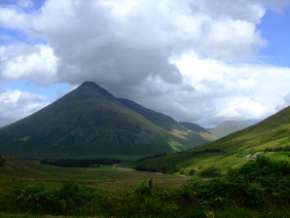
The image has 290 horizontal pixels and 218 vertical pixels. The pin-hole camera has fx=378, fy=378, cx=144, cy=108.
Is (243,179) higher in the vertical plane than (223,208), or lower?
higher

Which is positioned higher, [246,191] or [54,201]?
[246,191]

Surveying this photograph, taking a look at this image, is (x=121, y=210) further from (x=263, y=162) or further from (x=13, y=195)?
(x=263, y=162)

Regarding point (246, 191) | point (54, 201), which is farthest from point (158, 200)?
point (54, 201)

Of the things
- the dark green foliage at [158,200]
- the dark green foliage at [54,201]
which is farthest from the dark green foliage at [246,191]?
the dark green foliage at [54,201]

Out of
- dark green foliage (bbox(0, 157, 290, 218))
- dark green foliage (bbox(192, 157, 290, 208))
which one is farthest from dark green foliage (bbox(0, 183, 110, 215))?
dark green foliage (bbox(192, 157, 290, 208))

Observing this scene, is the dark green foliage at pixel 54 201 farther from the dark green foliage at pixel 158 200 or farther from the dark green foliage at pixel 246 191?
the dark green foliage at pixel 246 191

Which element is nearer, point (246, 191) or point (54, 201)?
point (54, 201)

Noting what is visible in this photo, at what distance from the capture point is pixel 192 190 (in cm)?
2562

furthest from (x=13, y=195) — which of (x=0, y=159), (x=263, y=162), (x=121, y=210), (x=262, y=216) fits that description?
(x=0, y=159)

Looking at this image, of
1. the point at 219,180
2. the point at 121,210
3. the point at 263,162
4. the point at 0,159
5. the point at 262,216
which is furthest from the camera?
the point at 0,159

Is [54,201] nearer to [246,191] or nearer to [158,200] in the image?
[158,200]

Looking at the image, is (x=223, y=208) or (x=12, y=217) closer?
(x=12, y=217)

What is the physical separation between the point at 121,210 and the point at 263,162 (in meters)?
14.5

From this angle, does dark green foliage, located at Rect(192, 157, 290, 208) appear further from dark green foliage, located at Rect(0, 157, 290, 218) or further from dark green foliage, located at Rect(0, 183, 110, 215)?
dark green foliage, located at Rect(0, 183, 110, 215)
